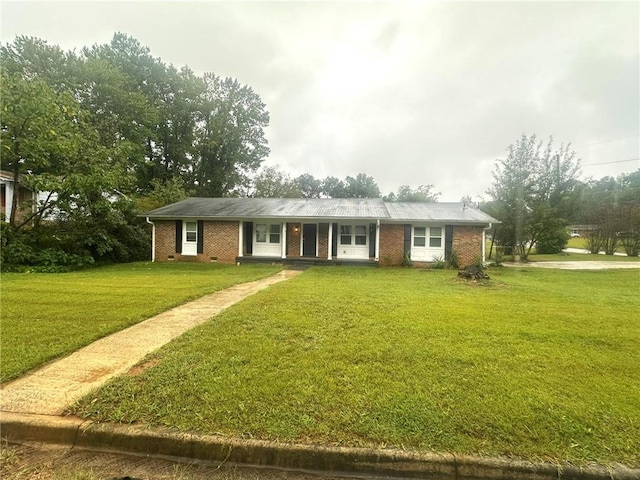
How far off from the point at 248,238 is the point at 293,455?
14.0 m

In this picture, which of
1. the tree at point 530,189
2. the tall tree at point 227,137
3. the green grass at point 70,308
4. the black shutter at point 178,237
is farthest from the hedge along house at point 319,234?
the tall tree at point 227,137

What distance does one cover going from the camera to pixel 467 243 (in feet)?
46.7

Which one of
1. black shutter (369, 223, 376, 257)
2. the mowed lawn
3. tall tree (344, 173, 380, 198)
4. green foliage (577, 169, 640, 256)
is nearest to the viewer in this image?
the mowed lawn

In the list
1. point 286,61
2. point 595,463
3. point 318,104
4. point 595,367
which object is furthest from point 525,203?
point 595,463

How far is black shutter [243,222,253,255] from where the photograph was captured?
15.4m

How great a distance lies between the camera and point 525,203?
62.4 ft

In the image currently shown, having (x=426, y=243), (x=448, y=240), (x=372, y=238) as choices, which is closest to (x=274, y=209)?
(x=372, y=238)

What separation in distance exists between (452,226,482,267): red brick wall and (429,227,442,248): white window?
0.68m

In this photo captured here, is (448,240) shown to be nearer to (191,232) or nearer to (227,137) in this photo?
(191,232)

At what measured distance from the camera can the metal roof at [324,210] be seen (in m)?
14.2

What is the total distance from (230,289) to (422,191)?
38850 mm

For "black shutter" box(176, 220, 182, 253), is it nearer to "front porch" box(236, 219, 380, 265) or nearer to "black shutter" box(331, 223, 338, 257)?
"front porch" box(236, 219, 380, 265)

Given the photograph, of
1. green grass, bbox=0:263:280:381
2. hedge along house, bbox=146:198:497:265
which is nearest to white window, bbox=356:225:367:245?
hedge along house, bbox=146:198:497:265

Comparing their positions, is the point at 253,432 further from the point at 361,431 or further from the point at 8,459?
the point at 8,459
